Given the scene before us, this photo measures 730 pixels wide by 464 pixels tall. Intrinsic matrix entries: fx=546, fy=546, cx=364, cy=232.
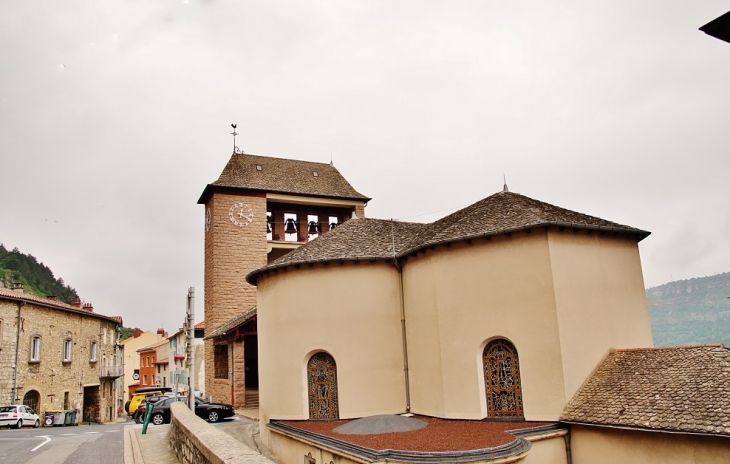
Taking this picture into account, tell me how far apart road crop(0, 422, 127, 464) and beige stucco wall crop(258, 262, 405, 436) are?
4.98m

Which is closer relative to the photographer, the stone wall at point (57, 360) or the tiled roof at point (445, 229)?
the tiled roof at point (445, 229)

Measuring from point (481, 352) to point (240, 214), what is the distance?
676 inches

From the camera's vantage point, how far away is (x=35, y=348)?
30359mm

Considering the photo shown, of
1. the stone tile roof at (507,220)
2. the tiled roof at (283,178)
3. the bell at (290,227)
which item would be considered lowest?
the stone tile roof at (507,220)

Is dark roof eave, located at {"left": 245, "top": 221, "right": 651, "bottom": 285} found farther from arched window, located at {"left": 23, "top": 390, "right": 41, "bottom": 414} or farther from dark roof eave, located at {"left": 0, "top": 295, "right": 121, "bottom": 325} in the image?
arched window, located at {"left": 23, "top": 390, "right": 41, "bottom": 414}

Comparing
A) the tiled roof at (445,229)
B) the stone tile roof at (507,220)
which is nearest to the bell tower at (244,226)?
the tiled roof at (445,229)

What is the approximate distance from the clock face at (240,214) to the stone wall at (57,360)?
1251 centimetres

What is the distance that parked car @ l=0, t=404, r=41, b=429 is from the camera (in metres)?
24.8

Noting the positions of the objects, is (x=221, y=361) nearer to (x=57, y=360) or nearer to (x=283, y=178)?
(x=283, y=178)

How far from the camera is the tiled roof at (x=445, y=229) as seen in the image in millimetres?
14586

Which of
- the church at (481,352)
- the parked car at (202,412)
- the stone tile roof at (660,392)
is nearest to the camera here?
the stone tile roof at (660,392)

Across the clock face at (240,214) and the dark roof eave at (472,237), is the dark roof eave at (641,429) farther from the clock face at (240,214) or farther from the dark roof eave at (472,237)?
the clock face at (240,214)

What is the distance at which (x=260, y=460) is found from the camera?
5.72 meters

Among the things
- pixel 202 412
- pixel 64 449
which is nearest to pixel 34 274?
pixel 202 412
